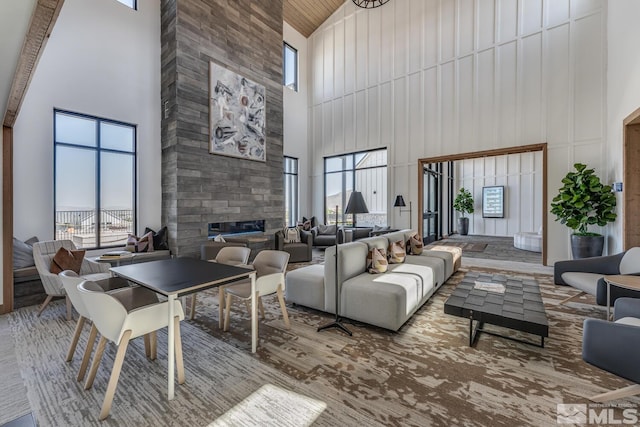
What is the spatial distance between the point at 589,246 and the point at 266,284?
5820mm

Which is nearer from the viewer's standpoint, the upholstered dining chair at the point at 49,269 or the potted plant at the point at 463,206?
the upholstered dining chair at the point at 49,269

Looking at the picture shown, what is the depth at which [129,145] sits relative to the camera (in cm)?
531

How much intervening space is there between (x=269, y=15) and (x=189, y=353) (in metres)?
7.92

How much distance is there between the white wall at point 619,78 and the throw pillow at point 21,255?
337 inches

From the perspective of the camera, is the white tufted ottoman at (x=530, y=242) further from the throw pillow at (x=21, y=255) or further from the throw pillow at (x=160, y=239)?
the throw pillow at (x=21, y=255)

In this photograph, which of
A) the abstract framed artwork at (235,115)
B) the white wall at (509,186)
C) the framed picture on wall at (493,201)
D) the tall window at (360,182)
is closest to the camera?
the abstract framed artwork at (235,115)

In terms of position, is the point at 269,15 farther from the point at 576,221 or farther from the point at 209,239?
the point at 576,221

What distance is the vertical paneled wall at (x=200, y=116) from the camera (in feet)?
17.4

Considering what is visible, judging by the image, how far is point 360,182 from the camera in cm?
852

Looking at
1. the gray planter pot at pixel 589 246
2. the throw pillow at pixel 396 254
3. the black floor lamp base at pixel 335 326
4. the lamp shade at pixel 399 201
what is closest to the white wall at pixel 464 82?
the lamp shade at pixel 399 201

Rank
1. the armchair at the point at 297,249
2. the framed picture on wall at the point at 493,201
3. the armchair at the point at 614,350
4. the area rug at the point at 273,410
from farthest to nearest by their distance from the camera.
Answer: the framed picture on wall at the point at 493,201, the armchair at the point at 297,249, the area rug at the point at 273,410, the armchair at the point at 614,350

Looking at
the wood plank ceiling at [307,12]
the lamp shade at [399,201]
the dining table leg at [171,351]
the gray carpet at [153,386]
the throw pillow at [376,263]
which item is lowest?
the gray carpet at [153,386]

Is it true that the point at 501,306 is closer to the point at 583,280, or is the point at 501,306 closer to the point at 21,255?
the point at 583,280

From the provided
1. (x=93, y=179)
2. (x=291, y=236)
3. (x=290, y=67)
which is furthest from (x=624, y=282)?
(x=290, y=67)
